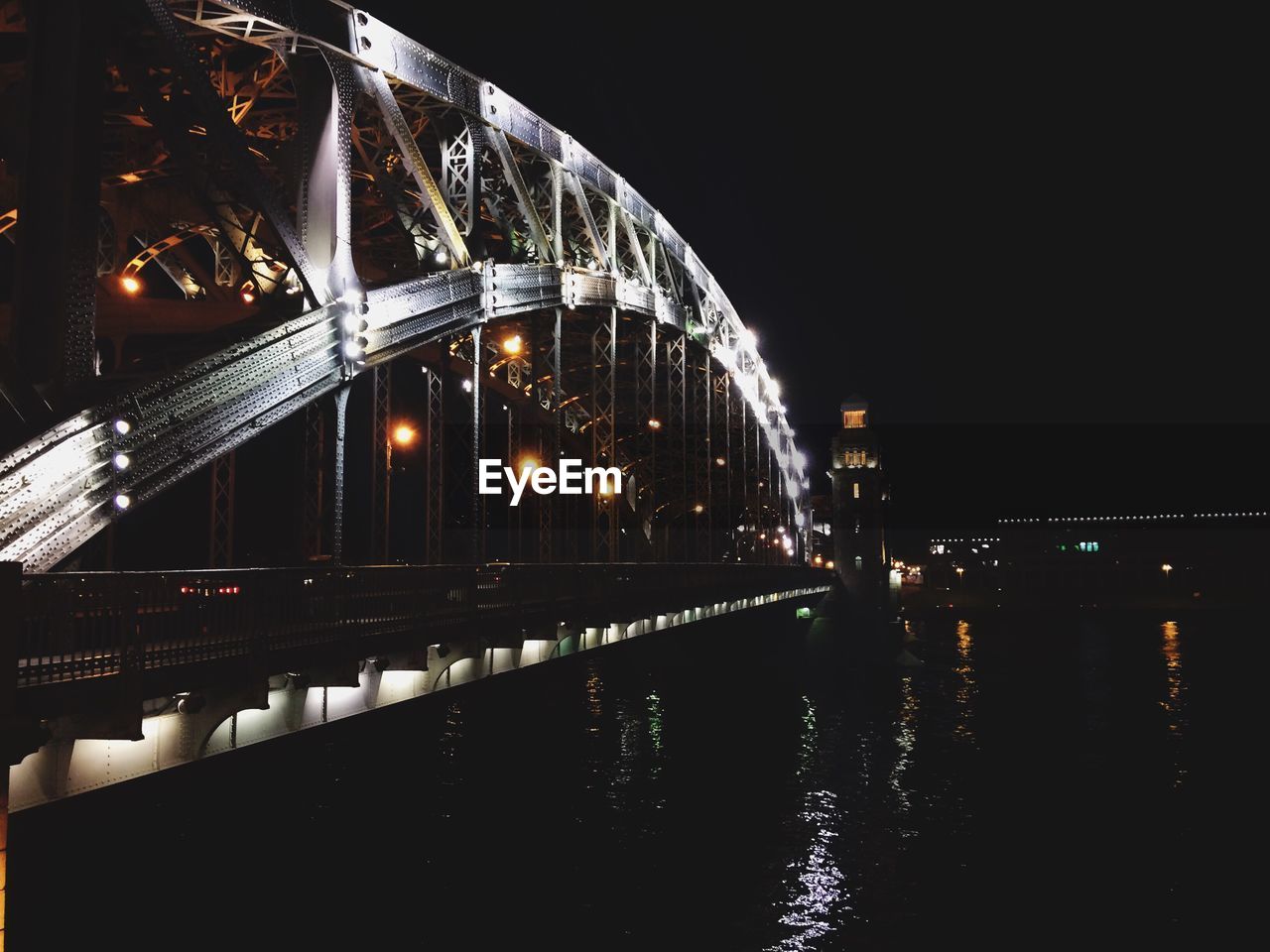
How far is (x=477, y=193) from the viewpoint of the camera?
25.6m

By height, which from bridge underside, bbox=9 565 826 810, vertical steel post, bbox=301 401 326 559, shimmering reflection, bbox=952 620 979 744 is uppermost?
vertical steel post, bbox=301 401 326 559

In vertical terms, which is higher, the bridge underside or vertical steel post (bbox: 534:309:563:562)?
vertical steel post (bbox: 534:309:563:562)

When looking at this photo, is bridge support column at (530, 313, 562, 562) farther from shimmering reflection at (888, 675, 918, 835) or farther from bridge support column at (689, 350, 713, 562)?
shimmering reflection at (888, 675, 918, 835)

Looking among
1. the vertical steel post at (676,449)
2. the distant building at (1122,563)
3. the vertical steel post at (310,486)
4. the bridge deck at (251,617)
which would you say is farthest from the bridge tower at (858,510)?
the bridge deck at (251,617)

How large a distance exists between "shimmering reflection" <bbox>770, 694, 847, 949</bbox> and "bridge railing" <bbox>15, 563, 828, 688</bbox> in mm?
7107

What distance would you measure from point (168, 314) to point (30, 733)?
2086 centimetres

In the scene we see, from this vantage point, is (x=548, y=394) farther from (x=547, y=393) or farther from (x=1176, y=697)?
(x=1176, y=697)

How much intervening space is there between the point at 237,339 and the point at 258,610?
16.4 feet

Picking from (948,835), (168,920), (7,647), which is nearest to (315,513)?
(168,920)

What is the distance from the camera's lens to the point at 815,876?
23.3m

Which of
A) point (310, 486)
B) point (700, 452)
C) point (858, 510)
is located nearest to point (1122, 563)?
point (858, 510)

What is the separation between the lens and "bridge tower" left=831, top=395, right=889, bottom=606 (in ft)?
459

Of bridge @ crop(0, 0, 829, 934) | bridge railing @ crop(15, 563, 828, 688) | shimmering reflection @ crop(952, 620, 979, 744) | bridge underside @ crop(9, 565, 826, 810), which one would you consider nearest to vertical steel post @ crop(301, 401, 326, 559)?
bridge @ crop(0, 0, 829, 934)

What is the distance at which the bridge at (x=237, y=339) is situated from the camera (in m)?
11.3
